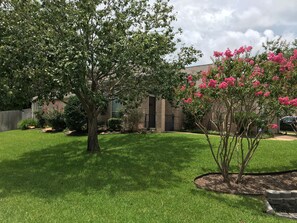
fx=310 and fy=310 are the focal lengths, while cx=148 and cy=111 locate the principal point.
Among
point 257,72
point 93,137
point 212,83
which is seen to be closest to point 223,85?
point 212,83

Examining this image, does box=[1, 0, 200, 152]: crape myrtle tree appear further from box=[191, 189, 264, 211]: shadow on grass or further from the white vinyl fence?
the white vinyl fence

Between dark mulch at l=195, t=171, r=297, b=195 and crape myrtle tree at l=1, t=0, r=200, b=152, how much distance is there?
3.82 metres

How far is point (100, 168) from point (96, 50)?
3.63 m

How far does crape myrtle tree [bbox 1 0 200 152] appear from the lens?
28.5 ft

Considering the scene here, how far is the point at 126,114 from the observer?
1820 cm

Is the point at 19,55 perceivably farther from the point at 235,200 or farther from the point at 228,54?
the point at 235,200

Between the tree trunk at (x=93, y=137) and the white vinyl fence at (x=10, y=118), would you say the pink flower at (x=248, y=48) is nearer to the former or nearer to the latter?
the tree trunk at (x=93, y=137)

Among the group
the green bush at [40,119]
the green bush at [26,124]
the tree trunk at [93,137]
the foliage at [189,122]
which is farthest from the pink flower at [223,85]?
the green bush at [26,124]

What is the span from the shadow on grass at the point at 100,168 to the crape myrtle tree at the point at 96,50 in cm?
153

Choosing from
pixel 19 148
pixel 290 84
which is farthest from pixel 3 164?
pixel 290 84

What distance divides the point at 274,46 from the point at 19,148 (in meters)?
11.4

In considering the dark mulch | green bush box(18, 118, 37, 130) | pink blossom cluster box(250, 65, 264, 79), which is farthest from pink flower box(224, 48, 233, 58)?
green bush box(18, 118, 37, 130)

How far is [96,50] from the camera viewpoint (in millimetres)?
9508

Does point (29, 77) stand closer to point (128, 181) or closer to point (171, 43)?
point (128, 181)
